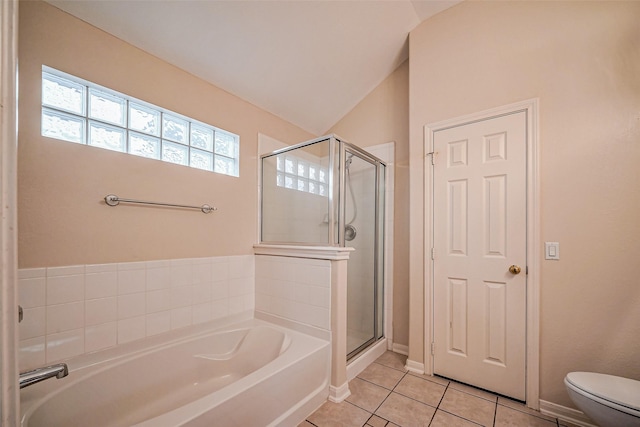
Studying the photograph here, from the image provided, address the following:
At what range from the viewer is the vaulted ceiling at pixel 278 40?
1.55 m

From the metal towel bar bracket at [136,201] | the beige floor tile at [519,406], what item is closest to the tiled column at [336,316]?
the metal towel bar bracket at [136,201]

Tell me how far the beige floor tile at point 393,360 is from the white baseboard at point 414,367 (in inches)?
1.9

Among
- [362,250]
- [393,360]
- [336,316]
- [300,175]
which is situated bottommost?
[393,360]

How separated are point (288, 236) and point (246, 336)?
0.83m

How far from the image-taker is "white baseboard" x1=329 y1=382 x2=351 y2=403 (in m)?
1.74

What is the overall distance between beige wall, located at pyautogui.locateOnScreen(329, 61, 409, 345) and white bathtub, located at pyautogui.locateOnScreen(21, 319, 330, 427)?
1.04m

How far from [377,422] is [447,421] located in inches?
16.7

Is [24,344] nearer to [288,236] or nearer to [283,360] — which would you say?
[283,360]

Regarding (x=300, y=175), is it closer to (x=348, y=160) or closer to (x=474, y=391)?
(x=348, y=160)

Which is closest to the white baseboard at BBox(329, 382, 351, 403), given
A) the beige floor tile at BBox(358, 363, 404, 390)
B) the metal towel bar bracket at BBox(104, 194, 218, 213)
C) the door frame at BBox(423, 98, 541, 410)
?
the beige floor tile at BBox(358, 363, 404, 390)

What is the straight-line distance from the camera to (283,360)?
1.54 metres

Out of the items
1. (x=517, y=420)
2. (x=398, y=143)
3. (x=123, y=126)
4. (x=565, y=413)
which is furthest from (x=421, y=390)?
(x=123, y=126)

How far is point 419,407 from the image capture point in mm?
1684

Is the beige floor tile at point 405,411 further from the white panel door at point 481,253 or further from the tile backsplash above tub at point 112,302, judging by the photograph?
the tile backsplash above tub at point 112,302
